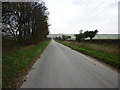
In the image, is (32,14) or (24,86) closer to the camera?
(24,86)

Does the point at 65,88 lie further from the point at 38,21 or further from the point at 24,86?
the point at 38,21

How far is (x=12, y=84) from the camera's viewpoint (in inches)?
255

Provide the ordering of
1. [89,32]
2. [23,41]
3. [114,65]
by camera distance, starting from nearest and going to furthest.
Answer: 1. [114,65]
2. [23,41]
3. [89,32]

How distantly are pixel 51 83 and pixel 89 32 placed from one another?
59644 millimetres

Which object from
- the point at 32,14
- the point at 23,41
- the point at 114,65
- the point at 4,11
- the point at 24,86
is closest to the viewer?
the point at 24,86

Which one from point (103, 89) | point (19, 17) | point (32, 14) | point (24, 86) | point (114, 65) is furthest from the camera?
point (32, 14)

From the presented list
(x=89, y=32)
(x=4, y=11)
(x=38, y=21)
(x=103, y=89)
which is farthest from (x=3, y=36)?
(x=89, y=32)

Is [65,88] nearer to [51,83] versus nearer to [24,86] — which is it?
[51,83]

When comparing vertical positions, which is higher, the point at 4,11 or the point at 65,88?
the point at 4,11

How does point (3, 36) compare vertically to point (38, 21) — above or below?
below

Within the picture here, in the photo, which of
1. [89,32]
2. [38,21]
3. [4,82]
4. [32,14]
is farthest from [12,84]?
[89,32]

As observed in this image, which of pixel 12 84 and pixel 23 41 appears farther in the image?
→ pixel 23 41

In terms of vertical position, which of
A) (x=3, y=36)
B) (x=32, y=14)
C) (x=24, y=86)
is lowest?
(x=24, y=86)

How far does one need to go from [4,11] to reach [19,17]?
11.0 metres
